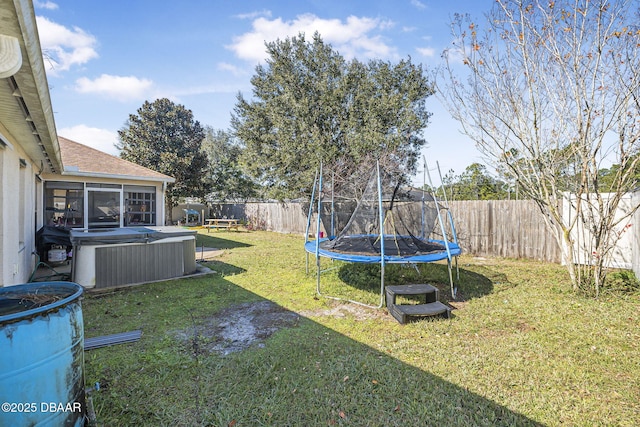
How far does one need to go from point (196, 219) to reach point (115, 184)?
568 inches

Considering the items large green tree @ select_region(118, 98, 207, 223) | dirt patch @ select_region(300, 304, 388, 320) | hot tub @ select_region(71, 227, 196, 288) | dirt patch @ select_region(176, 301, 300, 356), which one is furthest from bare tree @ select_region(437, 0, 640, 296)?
large green tree @ select_region(118, 98, 207, 223)

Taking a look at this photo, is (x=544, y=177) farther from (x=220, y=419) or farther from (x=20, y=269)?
(x=20, y=269)

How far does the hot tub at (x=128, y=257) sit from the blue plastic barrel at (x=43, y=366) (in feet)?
12.6

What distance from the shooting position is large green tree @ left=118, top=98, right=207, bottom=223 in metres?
17.8

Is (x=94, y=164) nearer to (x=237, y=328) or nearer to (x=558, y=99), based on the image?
(x=237, y=328)

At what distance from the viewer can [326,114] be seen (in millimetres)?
13469

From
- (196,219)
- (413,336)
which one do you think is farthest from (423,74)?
(196,219)

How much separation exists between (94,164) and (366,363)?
32.8 ft

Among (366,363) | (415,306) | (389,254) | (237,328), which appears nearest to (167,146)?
(389,254)

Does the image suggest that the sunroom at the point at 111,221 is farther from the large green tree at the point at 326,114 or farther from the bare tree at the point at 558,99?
the bare tree at the point at 558,99

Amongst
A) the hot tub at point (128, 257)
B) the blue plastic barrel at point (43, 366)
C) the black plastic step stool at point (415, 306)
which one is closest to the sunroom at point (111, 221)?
the hot tub at point (128, 257)

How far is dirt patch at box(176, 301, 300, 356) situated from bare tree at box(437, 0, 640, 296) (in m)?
5.06

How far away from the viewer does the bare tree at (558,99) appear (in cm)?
484

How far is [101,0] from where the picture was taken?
495 cm
